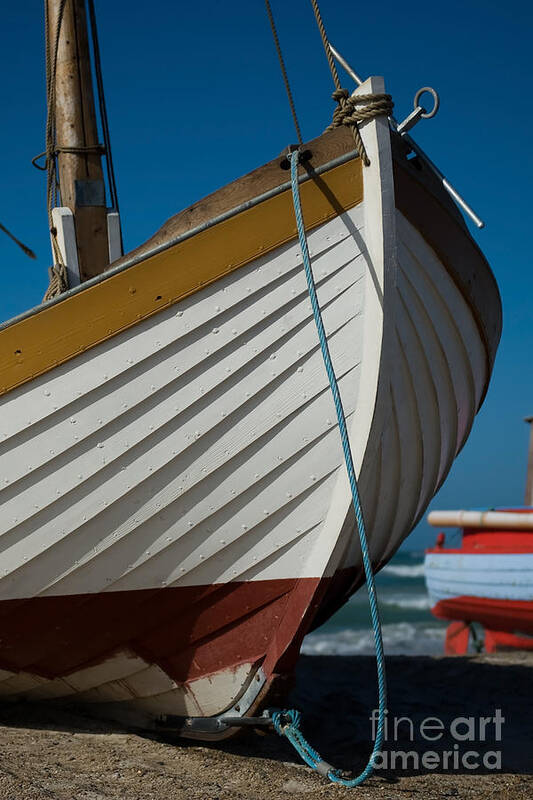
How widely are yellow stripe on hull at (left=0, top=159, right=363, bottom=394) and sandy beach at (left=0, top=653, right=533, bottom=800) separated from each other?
1.61 meters

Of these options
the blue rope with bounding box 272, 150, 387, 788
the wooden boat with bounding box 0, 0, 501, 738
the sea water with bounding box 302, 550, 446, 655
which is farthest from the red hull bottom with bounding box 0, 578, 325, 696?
the sea water with bounding box 302, 550, 446, 655

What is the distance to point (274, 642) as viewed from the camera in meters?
3.56

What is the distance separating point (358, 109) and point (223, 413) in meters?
1.41

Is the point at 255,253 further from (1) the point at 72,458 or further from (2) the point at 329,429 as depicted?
(1) the point at 72,458

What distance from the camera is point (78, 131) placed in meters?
5.04

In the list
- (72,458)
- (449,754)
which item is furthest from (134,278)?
(449,754)

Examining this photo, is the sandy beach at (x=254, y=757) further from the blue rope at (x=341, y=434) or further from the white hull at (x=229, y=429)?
the white hull at (x=229, y=429)

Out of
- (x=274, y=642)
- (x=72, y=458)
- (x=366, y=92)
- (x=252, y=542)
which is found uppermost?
(x=366, y=92)

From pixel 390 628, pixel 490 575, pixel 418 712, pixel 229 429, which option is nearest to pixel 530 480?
pixel 490 575

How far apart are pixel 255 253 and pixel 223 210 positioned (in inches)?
9.3

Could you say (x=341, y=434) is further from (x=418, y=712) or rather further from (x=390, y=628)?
(x=390, y=628)

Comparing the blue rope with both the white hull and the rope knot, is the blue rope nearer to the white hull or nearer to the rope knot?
the white hull

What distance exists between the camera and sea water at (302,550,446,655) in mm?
17297

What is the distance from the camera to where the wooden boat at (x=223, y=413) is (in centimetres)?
334
